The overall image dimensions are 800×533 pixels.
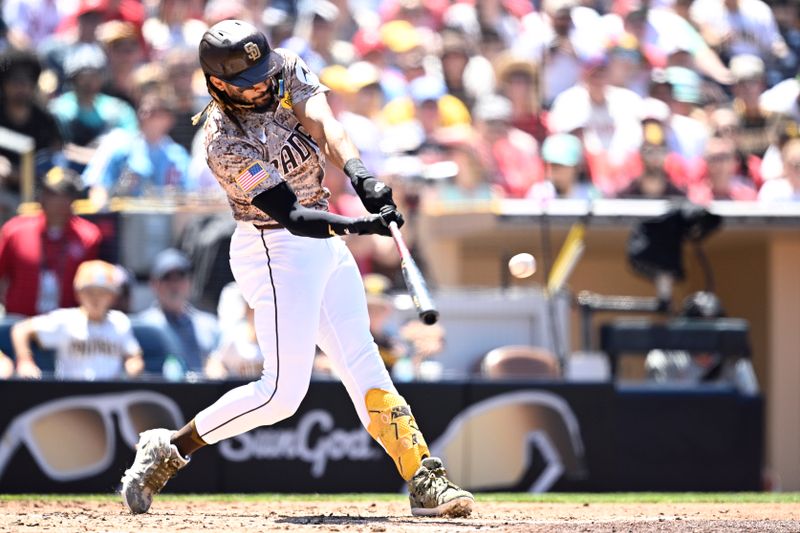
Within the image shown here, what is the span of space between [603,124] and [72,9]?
4867 millimetres

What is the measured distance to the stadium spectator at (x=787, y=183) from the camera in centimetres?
1159

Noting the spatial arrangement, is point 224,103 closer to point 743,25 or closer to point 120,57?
point 120,57

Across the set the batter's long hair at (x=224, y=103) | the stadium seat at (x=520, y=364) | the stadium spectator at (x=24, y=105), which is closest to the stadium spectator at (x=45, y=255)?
the stadium spectator at (x=24, y=105)

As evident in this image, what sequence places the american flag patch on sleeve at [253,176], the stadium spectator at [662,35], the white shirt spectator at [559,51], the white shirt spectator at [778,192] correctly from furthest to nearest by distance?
the stadium spectator at [662,35] → the white shirt spectator at [559,51] → the white shirt spectator at [778,192] → the american flag patch on sleeve at [253,176]

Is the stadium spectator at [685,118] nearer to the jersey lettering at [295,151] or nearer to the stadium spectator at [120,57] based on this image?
the stadium spectator at [120,57]

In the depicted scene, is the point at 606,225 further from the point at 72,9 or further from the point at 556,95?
the point at 72,9

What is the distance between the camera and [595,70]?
1218cm

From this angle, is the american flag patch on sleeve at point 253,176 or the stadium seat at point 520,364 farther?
the stadium seat at point 520,364

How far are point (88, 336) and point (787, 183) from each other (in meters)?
6.26

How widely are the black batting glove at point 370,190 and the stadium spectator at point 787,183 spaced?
7.21m

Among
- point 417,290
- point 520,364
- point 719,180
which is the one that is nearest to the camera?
point 417,290

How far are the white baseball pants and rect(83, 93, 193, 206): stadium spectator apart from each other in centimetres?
466

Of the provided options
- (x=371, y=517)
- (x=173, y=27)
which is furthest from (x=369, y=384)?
(x=173, y=27)

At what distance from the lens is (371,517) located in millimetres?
5582
